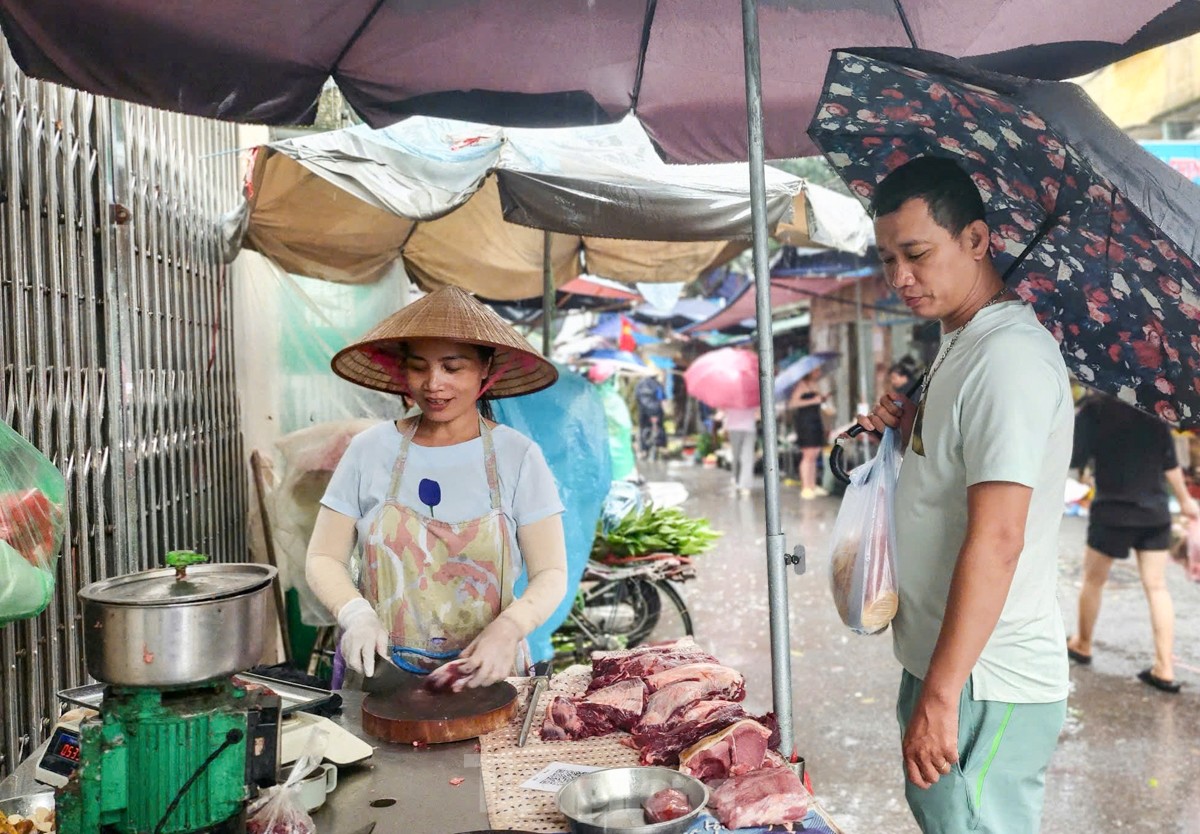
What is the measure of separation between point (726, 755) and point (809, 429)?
1437 centimetres

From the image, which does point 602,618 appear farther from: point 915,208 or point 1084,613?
point 915,208

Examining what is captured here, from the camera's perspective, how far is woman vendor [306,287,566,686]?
2.99 m

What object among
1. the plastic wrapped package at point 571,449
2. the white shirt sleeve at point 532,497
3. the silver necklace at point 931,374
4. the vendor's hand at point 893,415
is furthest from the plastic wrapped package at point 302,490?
the silver necklace at point 931,374

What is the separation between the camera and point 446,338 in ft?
9.56

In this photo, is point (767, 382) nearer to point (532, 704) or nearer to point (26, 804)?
point (532, 704)

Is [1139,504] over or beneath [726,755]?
over

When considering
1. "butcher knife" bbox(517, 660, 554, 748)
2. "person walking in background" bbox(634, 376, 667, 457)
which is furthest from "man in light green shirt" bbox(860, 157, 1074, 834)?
"person walking in background" bbox(634, 376, 667, 457)

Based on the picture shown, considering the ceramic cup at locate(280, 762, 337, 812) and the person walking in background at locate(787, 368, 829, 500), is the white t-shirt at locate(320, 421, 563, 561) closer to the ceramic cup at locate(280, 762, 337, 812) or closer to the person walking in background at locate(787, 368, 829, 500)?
the ceramic cup at locate(280, 762, 337, 812)

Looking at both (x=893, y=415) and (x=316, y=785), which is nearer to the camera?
(x=316, y=785)

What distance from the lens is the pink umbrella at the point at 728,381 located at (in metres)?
17.0

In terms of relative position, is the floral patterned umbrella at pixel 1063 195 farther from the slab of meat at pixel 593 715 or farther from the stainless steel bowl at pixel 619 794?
the slab of meat at pixel 593 715

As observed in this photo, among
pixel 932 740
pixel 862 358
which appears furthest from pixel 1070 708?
pixel 862 358

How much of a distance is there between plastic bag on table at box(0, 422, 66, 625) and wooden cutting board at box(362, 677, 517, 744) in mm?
850

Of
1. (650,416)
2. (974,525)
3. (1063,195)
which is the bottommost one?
(974,525)
